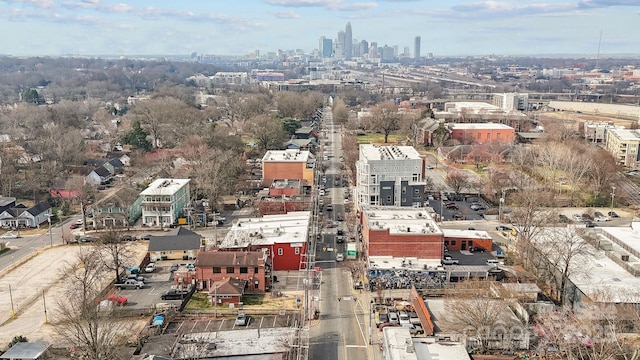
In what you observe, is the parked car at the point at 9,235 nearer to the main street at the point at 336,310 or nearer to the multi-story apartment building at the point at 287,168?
the multi-story apartment building at the point at 287,168

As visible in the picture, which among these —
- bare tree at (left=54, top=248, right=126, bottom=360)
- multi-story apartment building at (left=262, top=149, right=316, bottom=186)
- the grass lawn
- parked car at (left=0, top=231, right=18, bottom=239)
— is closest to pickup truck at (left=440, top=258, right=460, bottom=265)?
bare tree at (left=54, top=248, right=126, bottom=360)

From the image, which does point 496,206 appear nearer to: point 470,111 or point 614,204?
point 614,204

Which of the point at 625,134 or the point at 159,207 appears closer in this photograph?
the point at 159,207

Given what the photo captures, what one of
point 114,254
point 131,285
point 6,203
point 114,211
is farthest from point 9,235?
point 131,285

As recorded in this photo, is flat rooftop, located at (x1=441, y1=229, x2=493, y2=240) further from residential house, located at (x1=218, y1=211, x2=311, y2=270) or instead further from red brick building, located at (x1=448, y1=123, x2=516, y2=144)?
red brick building, located at (x1=448, y1=123, x2=516, y2=144)

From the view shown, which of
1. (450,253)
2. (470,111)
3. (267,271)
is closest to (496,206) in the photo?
(450,253)

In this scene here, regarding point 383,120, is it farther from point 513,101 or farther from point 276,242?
point 276,242
